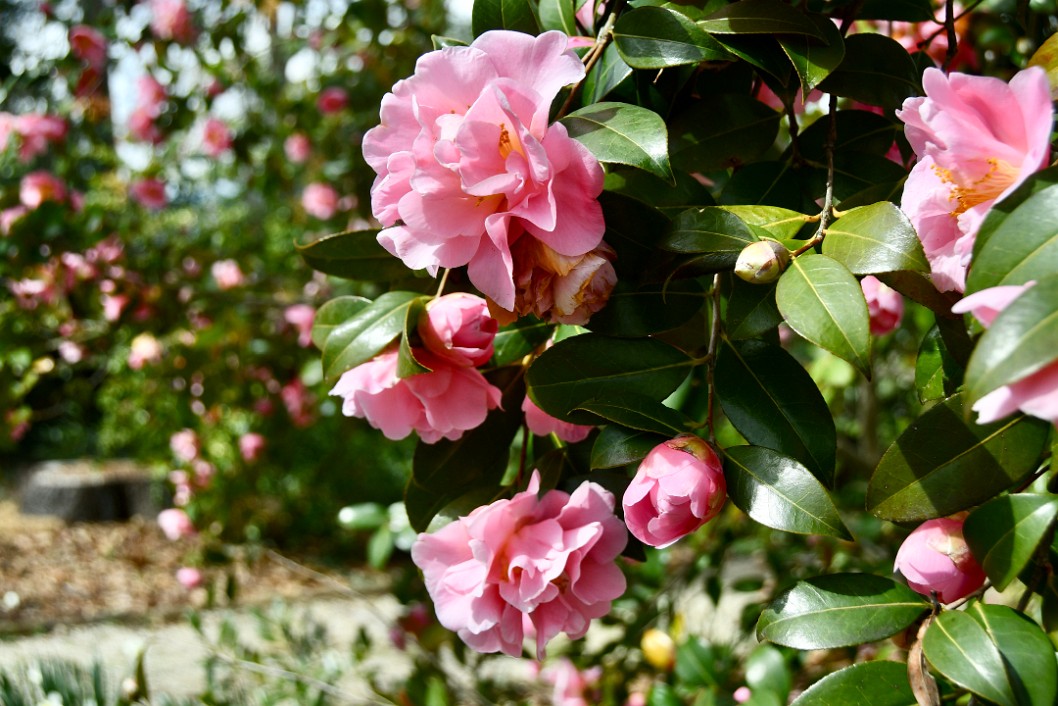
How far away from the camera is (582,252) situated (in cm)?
46

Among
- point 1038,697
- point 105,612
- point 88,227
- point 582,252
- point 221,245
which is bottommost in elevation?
point 105,612

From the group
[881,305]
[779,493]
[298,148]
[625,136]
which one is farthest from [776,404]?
[298,148]

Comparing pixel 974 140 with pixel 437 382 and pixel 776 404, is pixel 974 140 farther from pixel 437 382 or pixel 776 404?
pixel 437 382

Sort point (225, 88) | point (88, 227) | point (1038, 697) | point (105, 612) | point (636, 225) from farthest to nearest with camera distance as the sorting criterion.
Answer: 1. point (105, 612)
2. point (225, 88)
3. point (88, 227)
4. point (636, 225)
5. point (1038, 697)

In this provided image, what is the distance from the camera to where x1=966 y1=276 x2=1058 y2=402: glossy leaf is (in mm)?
298

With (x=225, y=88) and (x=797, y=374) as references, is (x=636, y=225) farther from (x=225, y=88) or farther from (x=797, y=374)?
(x=225, y=88)

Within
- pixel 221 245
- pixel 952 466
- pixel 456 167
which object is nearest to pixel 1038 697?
pixel 952 466

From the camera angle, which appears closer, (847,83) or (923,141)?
(923,141)

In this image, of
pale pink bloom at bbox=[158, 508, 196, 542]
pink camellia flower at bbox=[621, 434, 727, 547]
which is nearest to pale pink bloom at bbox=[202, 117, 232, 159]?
pale pink bloom at bbox=[158, 508, 196, 542]

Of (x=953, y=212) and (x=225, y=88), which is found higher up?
(x=953, y=212)

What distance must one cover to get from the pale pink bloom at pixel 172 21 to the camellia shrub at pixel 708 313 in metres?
2.04

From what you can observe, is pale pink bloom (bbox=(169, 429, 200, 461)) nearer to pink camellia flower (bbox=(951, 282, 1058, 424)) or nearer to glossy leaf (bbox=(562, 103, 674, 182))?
glossy leaf (bbox=(562, 103, 674, 182))

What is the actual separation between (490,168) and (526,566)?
0.72 ft

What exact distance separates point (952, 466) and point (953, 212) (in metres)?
0.12
